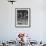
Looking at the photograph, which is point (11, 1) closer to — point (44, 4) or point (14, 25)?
point (14, 25)

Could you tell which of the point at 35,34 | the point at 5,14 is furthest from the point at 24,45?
the point at 5,14

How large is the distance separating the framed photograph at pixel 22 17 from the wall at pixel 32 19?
0.12 metres

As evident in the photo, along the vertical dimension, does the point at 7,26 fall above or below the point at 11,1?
below

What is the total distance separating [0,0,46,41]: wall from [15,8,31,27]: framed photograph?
115 mm

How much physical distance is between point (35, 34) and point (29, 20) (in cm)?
58

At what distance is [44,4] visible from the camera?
16.9ft

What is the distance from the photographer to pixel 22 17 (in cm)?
521

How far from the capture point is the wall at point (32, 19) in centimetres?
514

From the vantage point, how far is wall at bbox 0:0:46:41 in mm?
5141

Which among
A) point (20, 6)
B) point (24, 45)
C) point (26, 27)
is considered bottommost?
point (24, 45)

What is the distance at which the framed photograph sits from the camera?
17.0 ft

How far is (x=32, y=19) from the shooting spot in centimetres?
516

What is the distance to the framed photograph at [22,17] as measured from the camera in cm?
517

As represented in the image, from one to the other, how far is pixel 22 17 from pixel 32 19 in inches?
15.5
